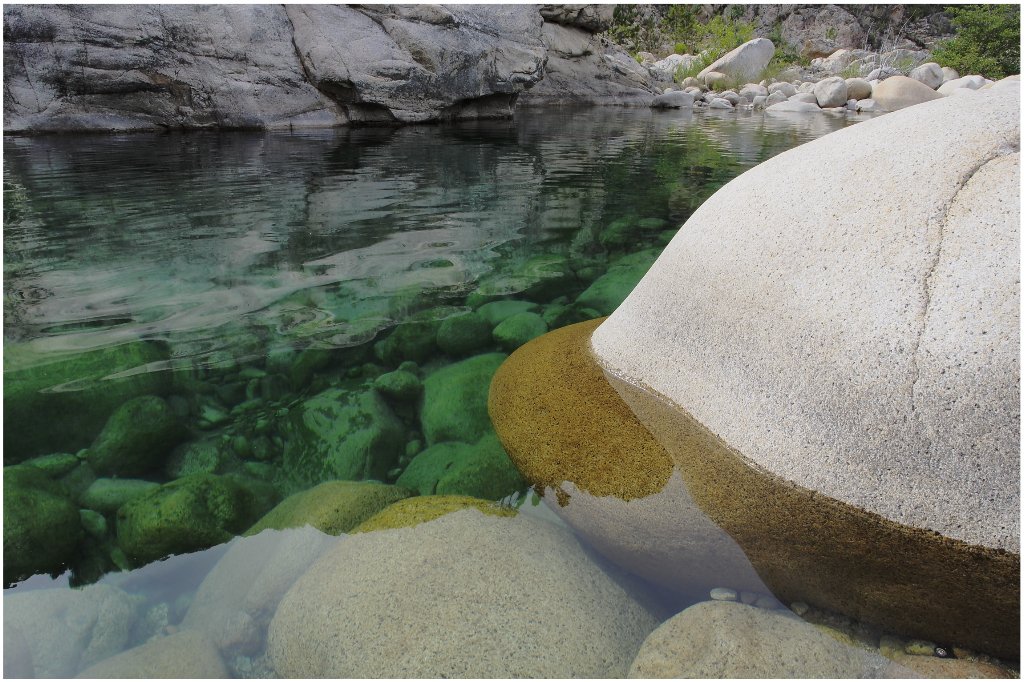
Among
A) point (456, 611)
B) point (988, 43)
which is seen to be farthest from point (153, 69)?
point (988, 43)

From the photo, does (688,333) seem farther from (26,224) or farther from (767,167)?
(26,224)

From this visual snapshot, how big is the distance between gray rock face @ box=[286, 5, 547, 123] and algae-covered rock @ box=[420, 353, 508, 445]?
12.4m

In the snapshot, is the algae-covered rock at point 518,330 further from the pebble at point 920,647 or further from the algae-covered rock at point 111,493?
the pebble at point 920,647

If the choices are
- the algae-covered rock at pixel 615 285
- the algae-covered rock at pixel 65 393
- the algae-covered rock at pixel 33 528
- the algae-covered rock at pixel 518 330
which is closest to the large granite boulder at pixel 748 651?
the algae-covered rock at pixel 518 330

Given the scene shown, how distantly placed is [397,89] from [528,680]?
14.4m

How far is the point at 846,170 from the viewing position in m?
2.18

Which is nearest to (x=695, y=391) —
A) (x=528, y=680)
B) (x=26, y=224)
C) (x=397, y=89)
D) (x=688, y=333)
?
(x=688, y=333)

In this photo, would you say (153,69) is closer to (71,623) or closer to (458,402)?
(458,402)

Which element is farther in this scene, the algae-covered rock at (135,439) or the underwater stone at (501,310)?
the underwater stone at (501,310)

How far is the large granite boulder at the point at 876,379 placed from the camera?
5.57 ft

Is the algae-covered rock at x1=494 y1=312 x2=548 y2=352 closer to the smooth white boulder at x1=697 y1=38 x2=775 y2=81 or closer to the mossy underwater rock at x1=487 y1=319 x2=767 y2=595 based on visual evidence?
the mossy underwater rock at x1=487 y1=319 x2=767 y2=595

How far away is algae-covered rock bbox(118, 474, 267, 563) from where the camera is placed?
7.14ft

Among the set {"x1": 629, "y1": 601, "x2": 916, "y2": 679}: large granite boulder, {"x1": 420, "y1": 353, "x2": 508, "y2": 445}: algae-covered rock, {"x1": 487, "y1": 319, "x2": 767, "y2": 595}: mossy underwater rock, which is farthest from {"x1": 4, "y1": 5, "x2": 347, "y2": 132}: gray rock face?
{"x1": 629, "y1": 601, "x2": 916, "y2": 679}: large granite boulder

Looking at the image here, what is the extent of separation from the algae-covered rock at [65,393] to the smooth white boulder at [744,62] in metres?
31.8
